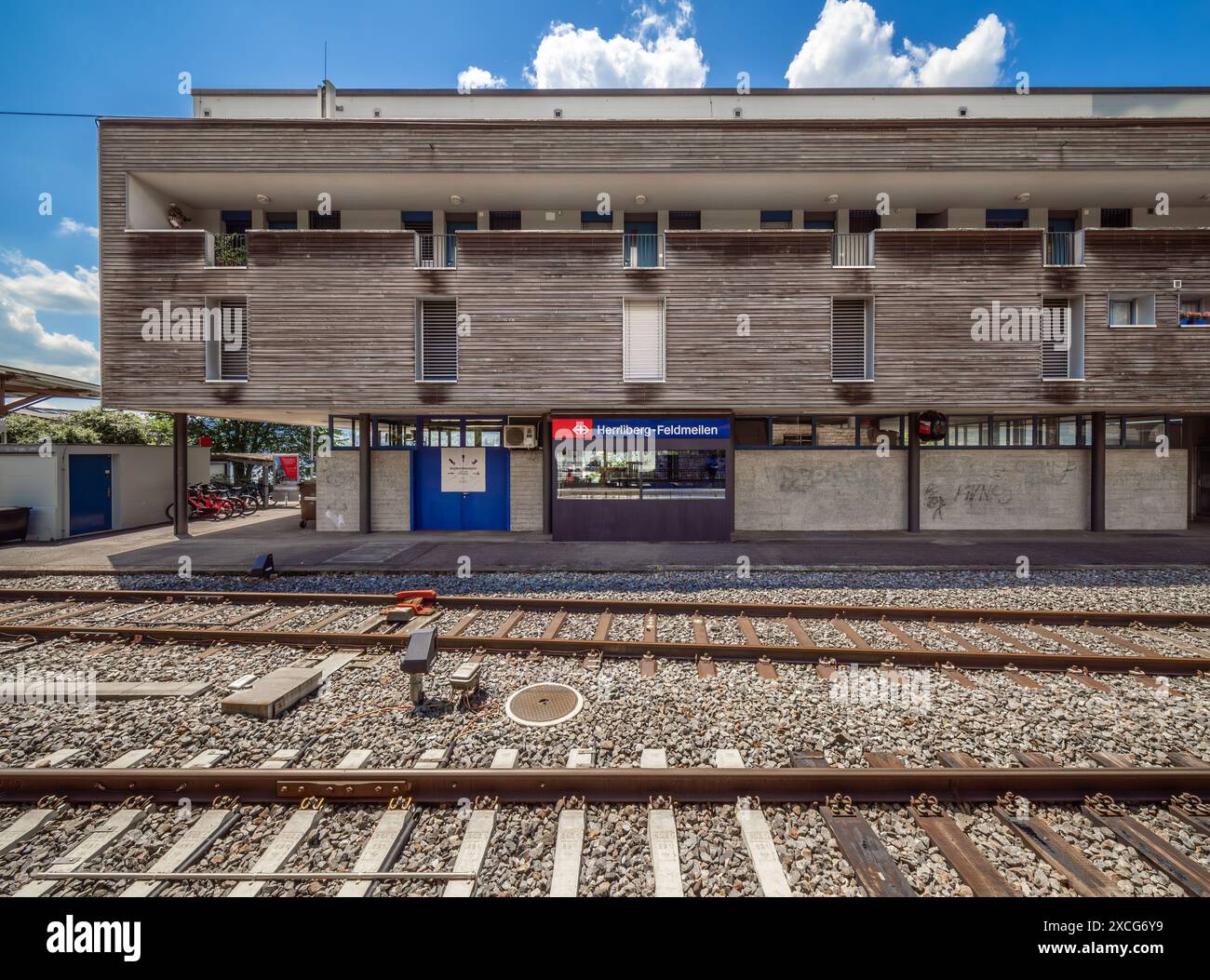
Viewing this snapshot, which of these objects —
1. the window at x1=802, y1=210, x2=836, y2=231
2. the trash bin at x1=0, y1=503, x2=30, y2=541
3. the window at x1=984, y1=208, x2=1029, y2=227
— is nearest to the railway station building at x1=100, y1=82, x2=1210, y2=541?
the window at x1=802, y1=210, x2=836, y2=231

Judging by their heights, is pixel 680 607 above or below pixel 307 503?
below

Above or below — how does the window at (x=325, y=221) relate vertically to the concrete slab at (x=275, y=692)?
above

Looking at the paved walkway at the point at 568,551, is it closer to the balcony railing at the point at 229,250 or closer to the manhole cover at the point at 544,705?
the manhole cover at the point at 544,705

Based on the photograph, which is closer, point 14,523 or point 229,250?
point 14,523

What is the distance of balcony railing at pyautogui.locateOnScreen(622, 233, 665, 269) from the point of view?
1402 centimetres

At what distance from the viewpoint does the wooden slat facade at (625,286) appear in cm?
1372

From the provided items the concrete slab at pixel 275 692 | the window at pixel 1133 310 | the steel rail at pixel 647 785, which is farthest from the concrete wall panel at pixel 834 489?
the concrete slab at pixel 275 692

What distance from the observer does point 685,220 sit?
635 inches

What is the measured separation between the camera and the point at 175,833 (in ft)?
10.6

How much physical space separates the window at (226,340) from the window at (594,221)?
10.5 meters

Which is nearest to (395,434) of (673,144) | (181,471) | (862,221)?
(181,471)

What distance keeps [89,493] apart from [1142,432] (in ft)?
112

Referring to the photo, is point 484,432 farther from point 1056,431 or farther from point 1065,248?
point 1056,431

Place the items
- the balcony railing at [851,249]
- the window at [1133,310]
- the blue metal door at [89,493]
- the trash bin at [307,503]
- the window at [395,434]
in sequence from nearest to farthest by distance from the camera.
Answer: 1. the window at [1133,310]
2. the balcony railing at [851,249]
3. the blue metal door at [89,493]
4. the window at [395,434]
5. the trash bin at [307,503]
